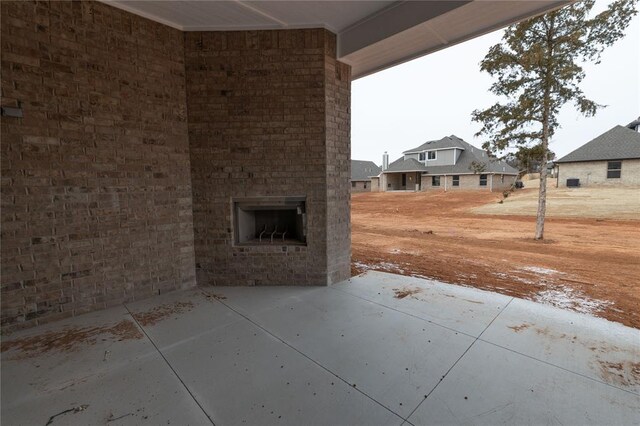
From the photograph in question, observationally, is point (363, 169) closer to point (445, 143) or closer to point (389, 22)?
point (445, 143)

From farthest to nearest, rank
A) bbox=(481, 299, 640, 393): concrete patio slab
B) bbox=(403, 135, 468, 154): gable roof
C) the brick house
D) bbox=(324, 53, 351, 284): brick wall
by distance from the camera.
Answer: bbox=(403, 135, 468, 154): gable roof
bbox=(324, 53, 351, 284): brick wall
the brick house
bbox=(481, 299, 640, 393): concrete patio slab

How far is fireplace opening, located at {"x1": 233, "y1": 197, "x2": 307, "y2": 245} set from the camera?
4176 millimetres

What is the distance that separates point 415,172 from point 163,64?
90.5ft

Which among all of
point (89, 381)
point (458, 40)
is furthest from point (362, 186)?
point (89, 381)

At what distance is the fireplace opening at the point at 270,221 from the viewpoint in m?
4.18

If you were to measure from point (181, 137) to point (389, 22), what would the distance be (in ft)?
10.8

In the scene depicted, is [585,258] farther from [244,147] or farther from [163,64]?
[163,64]

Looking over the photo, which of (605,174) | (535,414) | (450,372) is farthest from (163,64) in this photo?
(605,174)

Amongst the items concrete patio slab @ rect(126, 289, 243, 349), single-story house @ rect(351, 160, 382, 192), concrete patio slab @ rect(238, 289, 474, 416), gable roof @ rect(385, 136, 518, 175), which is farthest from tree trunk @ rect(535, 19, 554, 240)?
single-story house @ rect(351, 160, 382, 192)

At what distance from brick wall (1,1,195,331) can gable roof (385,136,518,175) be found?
25338 millimetres

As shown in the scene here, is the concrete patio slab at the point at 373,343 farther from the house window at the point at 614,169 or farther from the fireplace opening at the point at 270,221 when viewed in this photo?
the house window at the point at 614,169

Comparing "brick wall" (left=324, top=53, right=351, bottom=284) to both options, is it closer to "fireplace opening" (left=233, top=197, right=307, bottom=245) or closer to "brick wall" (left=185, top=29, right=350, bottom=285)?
"brick wall" (left=185, top=29, right=350, bottom=285)

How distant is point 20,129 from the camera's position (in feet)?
9.36

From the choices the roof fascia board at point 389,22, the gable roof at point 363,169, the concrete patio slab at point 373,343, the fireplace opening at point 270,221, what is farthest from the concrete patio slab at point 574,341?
the gable roof at point 363,169
